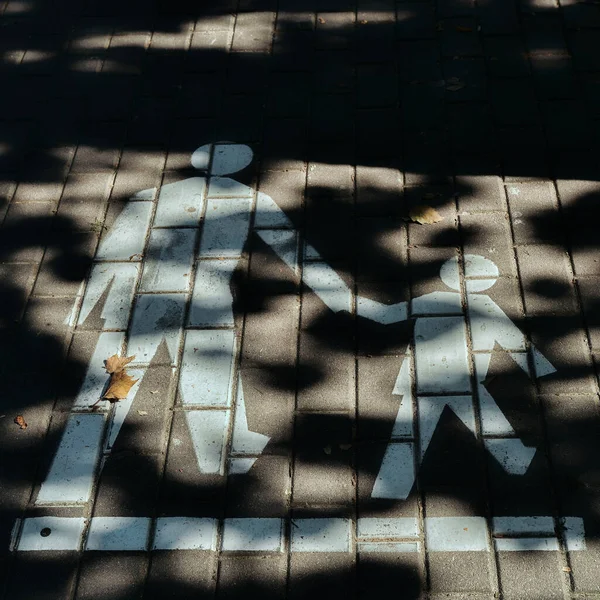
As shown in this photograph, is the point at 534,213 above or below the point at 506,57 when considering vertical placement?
below

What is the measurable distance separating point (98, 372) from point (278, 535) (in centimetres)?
121

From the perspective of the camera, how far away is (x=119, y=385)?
374 cm

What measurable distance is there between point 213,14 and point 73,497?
3.65 meters

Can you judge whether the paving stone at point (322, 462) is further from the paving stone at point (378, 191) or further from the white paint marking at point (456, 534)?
the paving stone at point (378, 191)

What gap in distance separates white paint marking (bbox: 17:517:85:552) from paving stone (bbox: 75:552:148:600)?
0.34 feet

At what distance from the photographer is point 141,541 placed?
3.31m

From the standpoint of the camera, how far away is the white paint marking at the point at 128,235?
14.0ft

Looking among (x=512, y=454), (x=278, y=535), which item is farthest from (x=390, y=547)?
(x=512, y=454)

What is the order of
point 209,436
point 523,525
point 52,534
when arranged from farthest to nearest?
point 209,436 < point 52,534 < point 523,525

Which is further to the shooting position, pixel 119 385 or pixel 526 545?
pixel 119 385

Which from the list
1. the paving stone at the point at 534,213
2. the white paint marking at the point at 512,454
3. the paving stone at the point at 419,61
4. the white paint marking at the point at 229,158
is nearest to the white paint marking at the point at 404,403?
the white paint marking at the point at 512,454

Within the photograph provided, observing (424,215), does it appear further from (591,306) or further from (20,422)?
(20,422)

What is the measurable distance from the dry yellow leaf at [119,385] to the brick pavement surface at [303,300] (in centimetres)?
5

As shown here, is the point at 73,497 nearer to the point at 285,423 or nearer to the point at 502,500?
the point at 285,423
